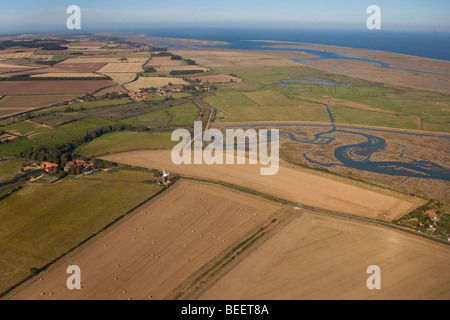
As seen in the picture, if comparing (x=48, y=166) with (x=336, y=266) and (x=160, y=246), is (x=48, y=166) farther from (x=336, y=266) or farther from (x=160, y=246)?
(x=336, y=266)

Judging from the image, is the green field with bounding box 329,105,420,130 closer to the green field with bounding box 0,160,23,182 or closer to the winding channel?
the winding channel

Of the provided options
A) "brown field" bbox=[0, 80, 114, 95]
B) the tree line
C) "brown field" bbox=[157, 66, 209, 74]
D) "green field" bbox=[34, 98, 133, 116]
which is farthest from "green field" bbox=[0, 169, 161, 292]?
"brown field" bbox=[157, 66, 209, 74]

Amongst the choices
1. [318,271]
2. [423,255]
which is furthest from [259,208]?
[423,255]

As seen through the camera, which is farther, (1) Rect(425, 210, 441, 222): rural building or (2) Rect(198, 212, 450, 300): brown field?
(1) Rect(425, 210, 441, 222): rural building

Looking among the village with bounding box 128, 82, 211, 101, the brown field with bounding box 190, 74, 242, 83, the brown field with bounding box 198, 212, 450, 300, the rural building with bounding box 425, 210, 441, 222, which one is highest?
the brown field with bounding box 190, 74, 242, 83

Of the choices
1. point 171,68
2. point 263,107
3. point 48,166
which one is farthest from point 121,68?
point 48,166

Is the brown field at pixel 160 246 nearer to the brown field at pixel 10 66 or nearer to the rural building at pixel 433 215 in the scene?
the rural building at pixel 433 215

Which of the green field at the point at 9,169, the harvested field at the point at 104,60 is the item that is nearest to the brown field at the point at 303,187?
the green field at the point at 9,169
